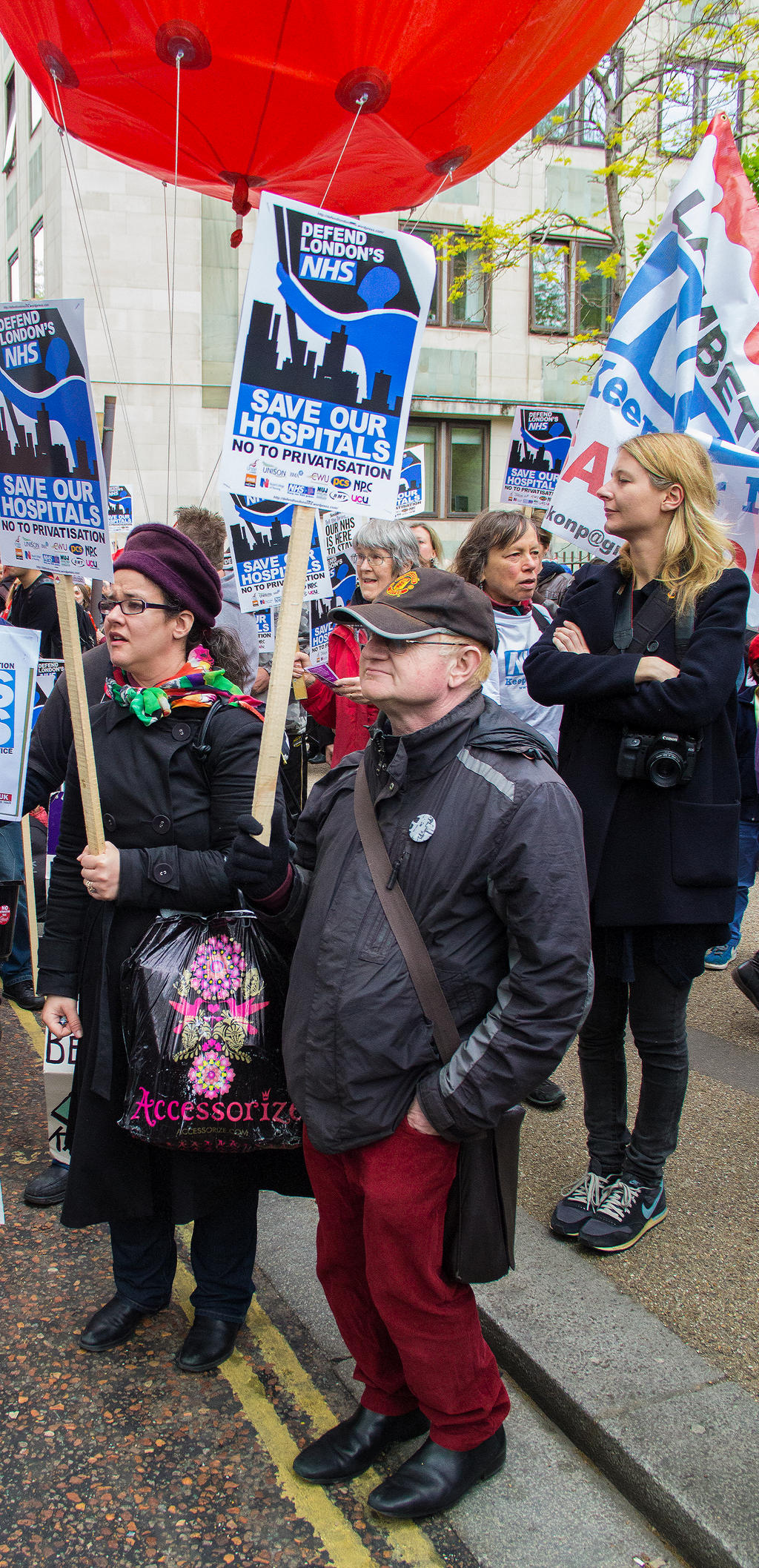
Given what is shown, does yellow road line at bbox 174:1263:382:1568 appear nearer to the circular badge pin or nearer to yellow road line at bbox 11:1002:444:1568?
yellow road line at bbox 11:1002:444:1568

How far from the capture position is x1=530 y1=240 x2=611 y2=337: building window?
21.5m

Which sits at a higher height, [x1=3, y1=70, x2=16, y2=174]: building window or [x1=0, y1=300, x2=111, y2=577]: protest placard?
[x1=3, y1=70, x2=16, y2=174]: building window

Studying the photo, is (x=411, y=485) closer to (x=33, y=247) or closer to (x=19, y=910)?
(x=19, y=910)

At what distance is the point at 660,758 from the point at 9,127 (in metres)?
25.6

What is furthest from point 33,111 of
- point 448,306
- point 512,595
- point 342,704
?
point 512,595

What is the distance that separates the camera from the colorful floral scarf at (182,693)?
2.91 meters

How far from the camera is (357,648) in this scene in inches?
211

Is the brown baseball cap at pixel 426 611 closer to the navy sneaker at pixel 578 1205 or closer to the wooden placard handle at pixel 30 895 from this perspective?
the navy sneaker at pixel 578 1205

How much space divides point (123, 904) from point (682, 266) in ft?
10.6

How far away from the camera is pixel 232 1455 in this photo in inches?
104

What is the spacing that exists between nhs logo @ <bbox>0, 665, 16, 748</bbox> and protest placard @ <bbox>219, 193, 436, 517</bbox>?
56.2 inches

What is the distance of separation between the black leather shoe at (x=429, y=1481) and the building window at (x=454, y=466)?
20452 millimetres

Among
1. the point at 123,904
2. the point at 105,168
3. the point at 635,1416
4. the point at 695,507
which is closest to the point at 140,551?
the point at 123,904

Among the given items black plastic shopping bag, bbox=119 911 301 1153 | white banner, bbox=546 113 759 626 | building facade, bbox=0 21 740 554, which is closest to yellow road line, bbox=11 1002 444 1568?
black plastic shopping bag, bbox=119 911 301 1153
